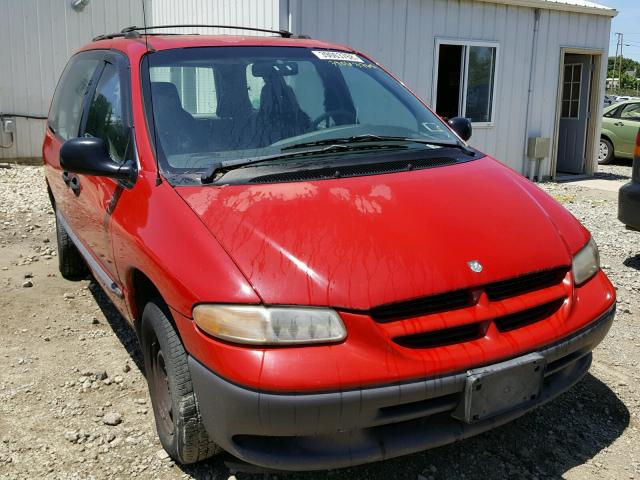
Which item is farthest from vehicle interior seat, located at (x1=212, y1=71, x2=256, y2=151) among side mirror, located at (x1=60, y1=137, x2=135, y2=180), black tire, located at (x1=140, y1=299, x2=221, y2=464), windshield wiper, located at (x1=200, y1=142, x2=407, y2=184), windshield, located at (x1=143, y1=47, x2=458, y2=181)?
black tire, located at (x1=140, y1=299, x2=221, y2=464)

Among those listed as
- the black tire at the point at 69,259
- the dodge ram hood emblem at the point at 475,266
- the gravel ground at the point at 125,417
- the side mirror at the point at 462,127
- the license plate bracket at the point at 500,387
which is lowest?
the gravel ground at the point at 125,417

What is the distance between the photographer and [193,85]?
10.9ft

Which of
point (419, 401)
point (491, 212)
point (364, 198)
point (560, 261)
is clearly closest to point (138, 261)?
point (364, 198)

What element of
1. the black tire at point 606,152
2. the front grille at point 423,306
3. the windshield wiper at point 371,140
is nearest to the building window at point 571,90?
the black tire at point 606,152

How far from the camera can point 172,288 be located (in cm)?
238

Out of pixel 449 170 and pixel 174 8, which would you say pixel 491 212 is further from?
pixel 174 8

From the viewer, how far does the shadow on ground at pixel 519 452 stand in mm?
2693

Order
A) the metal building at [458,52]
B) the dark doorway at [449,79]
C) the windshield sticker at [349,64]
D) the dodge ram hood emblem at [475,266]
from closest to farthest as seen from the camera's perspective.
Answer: the dodge ram hood emblem at [475,266] < the windshield sticker at [349,64] < the metal building at [458,52] < the dark doorway at [449,79]

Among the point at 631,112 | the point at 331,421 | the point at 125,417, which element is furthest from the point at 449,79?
the point at 331,421

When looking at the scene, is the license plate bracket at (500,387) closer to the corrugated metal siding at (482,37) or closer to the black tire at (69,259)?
the black tire at (69,259)

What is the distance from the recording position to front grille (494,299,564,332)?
7.80ft

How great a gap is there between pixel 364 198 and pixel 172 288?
860mm

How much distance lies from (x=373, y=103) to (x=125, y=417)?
7.14ft

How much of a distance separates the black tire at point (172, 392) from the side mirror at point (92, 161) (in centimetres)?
67
